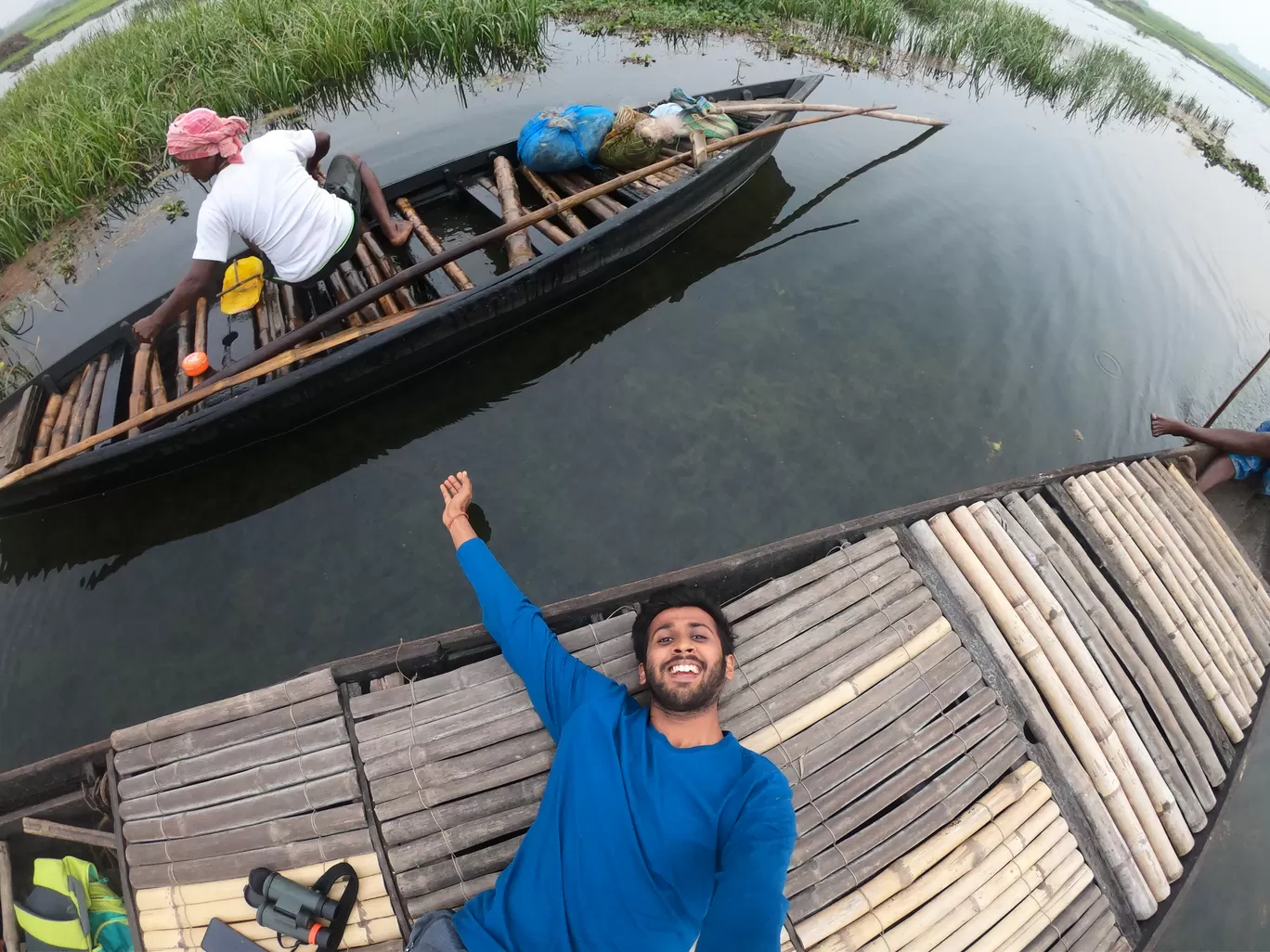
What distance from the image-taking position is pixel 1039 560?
11.3 feet

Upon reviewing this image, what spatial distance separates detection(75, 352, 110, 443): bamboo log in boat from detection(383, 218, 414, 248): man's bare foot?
2.39 m

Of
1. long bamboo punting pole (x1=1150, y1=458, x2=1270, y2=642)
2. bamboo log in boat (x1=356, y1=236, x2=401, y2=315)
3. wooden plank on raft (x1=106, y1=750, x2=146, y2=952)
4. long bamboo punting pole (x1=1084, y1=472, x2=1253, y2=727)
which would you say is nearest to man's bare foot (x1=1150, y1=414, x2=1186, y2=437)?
long bamboo punting pole (x1=1150, y1=458, x2=1270, y2=642)

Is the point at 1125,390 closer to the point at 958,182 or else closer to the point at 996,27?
the point at 958,182

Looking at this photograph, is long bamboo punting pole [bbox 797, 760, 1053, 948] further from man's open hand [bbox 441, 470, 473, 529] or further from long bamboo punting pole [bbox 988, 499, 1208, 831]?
man's open hand [bbox 441, 470, 473, 529]

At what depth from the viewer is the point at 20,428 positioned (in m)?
4.09

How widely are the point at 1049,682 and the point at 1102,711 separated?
0.32 m

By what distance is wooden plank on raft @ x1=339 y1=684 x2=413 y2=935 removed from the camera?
250 cm

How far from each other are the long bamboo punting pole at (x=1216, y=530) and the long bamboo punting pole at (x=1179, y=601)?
0.67m

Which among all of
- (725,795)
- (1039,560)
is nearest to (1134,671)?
(1039,560)

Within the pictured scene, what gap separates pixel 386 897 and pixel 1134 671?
3944 mm

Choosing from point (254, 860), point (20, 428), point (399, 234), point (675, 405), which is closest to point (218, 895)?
point (254, 860)

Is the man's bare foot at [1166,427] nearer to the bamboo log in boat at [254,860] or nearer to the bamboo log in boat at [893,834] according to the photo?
the bamboo log in boat at [893,834]

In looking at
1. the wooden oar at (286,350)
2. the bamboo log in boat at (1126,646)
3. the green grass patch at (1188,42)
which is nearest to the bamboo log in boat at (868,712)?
the bamboo log in boat at (1126,646)

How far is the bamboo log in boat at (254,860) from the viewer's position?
256 centimetres
